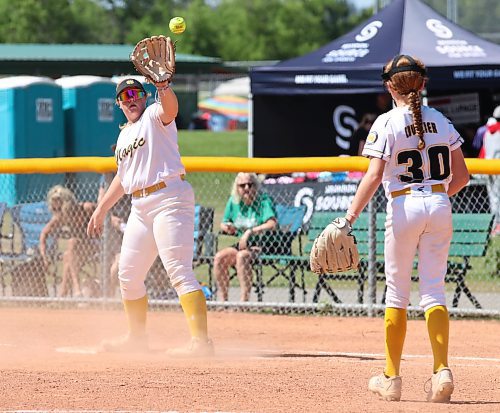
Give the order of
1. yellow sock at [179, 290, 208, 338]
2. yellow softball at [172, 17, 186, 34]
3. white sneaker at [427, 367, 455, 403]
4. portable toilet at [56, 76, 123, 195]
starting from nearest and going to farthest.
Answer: white sneaker at [427, 367, 455, 403], yellow softball at [172, 17, 186, 34], yellow sock at [179, 290, 208, 338], portable toilet at [56, 76, 123, 195]

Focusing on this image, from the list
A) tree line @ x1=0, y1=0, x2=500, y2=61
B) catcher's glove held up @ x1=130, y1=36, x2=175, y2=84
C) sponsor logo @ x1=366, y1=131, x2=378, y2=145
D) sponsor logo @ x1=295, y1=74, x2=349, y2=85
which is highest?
tree line @ x1=0, y1=0, x2=500, y2=61

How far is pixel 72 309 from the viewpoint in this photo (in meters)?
11.5

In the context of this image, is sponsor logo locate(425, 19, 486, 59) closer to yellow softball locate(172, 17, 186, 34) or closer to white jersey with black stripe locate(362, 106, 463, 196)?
yellow softball locate(172, 17, 186, 34)

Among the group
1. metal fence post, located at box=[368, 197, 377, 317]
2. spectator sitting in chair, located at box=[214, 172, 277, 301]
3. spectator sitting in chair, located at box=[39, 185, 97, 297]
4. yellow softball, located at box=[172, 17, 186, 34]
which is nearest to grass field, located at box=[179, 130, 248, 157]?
spectator sitting in chair, located at box=[39, 185, 97, 297]

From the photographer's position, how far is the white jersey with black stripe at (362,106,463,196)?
6.54 meters

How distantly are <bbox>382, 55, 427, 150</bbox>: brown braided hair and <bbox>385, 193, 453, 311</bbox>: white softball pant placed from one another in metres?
0.32

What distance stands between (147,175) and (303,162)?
260cm

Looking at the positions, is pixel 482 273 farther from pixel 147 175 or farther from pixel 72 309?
pixel 147 175

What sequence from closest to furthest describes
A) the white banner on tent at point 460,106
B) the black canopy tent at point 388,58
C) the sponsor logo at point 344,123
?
the black canopy tent at point 388,58
the sponsor logo at point 344,123
the white banner on tent at point 460,106

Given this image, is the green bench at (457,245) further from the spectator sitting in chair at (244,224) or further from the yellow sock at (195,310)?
the yellow sock at (195,310)

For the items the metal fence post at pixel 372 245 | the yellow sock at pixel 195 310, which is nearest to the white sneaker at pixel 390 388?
the yellow sock at pixel 195 310

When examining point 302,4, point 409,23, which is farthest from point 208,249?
point 302,4

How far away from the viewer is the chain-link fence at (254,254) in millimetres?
10961

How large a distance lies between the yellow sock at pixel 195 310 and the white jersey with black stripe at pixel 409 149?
210 cm
